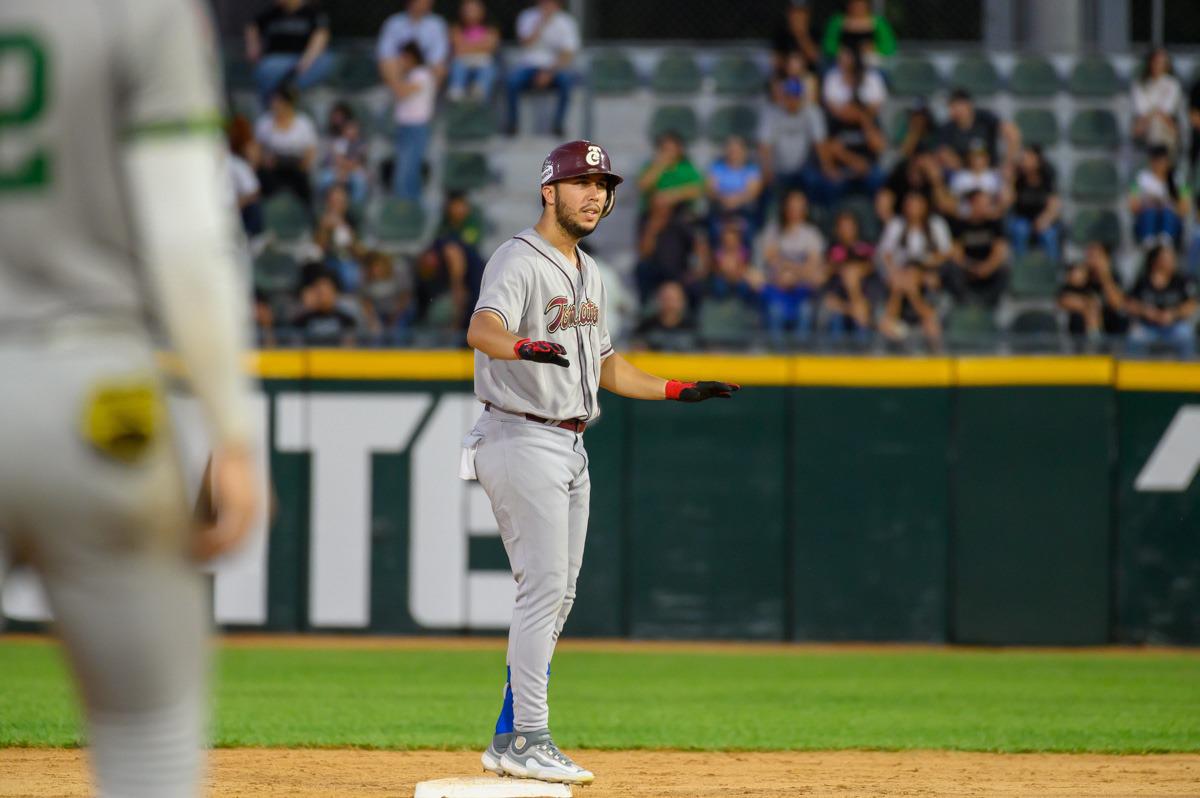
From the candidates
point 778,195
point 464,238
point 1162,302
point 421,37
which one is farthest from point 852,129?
A: point 421,37

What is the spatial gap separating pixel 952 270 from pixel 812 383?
9.42 feet

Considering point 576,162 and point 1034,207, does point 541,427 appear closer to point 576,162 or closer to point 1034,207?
point 576,162

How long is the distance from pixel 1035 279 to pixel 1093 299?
77 cm

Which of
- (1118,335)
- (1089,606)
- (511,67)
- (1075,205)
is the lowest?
(1089,606)

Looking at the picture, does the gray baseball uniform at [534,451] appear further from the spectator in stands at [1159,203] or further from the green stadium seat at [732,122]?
the green stadium seat at [732,122]

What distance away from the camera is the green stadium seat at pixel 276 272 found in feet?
47.3

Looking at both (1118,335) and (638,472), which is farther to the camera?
(1118,335)

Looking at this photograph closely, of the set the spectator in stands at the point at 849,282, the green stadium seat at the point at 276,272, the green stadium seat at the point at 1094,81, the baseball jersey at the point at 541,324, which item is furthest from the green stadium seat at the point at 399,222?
the baseball jersey at the point at 541,324

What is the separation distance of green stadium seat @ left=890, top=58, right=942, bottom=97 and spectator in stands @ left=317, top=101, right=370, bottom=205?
16.1 feet

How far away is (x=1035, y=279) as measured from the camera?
14.6 meters

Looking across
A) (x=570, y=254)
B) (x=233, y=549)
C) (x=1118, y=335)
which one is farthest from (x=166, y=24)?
(x=1118, y=335)

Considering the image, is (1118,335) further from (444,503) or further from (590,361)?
(590,361)

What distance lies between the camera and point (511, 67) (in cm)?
1589

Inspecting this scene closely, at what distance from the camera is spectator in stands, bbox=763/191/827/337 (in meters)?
13.8
